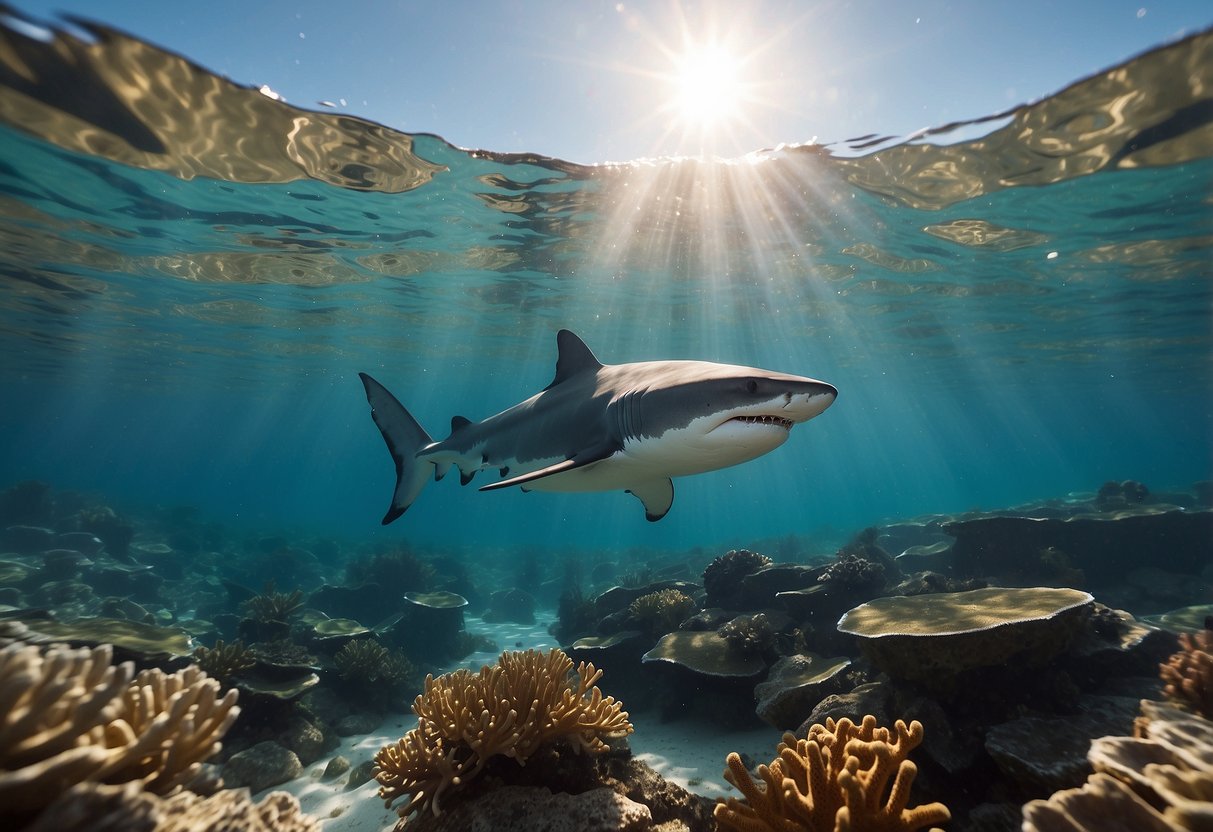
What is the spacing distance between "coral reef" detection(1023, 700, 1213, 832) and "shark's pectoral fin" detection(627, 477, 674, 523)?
4.40 m

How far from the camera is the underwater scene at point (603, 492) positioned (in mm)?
2684

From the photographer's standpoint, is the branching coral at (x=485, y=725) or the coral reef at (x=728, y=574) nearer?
the branching coral at (x=485, y=725)

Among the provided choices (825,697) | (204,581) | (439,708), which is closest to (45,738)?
(439,708)

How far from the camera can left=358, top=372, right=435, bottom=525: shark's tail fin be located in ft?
27.5

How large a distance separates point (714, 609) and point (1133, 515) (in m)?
11.0

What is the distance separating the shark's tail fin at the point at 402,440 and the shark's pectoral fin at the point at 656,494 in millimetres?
3721

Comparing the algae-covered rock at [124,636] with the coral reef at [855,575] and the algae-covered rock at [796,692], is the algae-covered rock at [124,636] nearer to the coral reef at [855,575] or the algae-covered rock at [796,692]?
the algae-covered rock at [796,692]

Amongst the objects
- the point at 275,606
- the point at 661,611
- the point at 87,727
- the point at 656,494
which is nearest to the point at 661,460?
the point at 656,494

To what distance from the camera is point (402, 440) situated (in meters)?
8.58

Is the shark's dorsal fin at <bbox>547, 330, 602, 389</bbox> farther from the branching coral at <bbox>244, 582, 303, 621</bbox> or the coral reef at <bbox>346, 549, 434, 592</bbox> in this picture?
the coral reef at <bbox>346, 549, 434, 592</bbox>

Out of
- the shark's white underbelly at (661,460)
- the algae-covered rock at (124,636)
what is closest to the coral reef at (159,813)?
the shark's white underbelly at (661,460)

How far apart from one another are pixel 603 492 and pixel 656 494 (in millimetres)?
10525

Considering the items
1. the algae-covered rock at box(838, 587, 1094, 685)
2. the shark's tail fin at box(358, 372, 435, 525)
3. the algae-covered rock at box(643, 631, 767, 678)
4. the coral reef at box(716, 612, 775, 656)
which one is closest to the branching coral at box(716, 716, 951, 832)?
the algae-covered rock at box(838, 587, 1094, 685)

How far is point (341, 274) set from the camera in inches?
819
